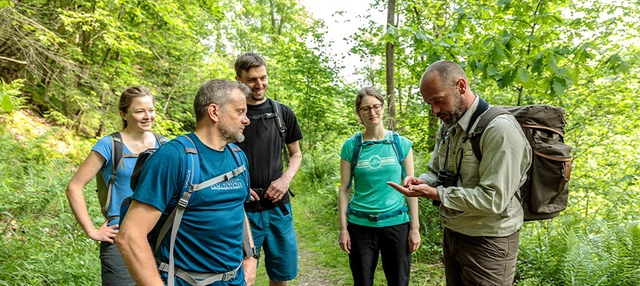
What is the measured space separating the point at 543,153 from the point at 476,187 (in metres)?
0.49

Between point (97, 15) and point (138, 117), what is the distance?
5.83 meters

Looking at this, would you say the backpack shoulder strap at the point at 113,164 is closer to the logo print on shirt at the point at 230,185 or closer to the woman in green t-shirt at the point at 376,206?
the logo print on shirt at the point at 230,185

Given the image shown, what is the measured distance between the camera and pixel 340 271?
511 centimetres

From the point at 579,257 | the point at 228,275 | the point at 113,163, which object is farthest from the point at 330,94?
the point at 228,275

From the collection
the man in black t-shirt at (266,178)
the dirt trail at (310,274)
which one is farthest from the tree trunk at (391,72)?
the man in black t-shirt at (266,178)

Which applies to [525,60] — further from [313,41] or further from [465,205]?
[313,41]

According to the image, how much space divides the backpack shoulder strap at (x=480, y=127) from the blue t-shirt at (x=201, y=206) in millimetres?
1540

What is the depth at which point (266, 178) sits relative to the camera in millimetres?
3053

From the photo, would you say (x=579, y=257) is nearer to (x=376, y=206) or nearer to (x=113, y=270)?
(x=376, y=206)

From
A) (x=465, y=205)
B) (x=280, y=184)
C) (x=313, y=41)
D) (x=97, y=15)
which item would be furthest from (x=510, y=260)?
(x=313, y=41)

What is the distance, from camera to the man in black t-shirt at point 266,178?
3014 mm

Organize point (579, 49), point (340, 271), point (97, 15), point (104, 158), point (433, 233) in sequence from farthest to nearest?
1. point (97, 15)
2. point (433, 233)
3. point (340, 271)
4. point (579, 49)
5. point (104, 158)

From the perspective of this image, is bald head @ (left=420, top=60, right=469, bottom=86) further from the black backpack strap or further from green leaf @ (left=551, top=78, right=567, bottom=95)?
the black backpack strap

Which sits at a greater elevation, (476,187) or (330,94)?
(330,94)
